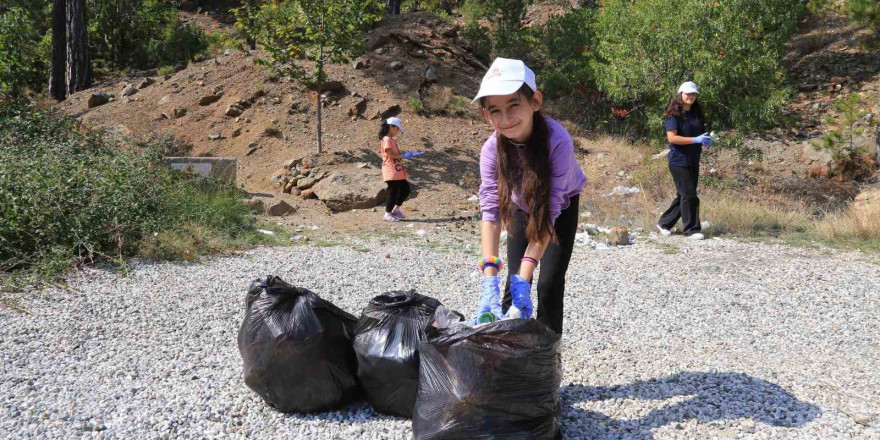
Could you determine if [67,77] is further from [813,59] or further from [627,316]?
[813,59]

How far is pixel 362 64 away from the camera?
14570 mm

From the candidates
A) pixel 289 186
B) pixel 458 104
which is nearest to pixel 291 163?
pixel 289 186

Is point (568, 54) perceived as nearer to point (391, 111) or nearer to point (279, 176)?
point (391, 111)

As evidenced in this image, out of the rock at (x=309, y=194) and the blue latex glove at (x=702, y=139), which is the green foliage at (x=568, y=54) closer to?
the rock at (x=309, y=194)

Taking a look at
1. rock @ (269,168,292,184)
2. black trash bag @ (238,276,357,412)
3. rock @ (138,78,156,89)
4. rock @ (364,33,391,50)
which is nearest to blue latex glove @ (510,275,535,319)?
black trash bag @ (238,276,357,412)

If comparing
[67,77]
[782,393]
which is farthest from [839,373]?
[67,77]

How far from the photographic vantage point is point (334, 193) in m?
10.1

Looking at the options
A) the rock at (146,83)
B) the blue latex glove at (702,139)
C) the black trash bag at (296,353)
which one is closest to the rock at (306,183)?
the blue latex glove at (702,139)

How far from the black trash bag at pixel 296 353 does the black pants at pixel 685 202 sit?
521cm

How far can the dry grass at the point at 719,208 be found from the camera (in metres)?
7.58

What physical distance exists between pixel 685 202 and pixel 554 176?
517 cm

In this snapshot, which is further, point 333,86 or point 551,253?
point 333,86

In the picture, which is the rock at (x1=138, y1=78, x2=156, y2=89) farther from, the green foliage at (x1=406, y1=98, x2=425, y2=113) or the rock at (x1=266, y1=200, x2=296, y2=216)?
the rock at (x1=266, y1=200, x2=296, y2=216)

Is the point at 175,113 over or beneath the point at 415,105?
beneath
